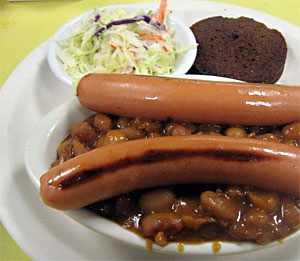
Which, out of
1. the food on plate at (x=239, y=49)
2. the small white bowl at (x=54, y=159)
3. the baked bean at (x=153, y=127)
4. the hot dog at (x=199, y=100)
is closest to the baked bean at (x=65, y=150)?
the small white bowl at (x=54, y=159)

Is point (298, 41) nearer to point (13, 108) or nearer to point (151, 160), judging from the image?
point (151, 160)

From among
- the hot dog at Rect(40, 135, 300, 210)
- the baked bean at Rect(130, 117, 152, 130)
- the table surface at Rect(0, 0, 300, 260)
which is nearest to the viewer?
the hot dog at Rect(40, 135, 300, 210)

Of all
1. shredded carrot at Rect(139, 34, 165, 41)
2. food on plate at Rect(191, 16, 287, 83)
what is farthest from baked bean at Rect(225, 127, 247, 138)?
shredded carrot at Rect(139, 34, 165, 41)

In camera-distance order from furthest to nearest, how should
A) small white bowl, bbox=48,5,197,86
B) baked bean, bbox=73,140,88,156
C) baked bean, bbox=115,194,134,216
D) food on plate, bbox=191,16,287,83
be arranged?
food on plate, bbox=191,16,287,83 → small white bowl, bbox=48,5,197,86 → baked bean, bbox=73,140,88,156 → baked bean, bbox=115,194,134,216

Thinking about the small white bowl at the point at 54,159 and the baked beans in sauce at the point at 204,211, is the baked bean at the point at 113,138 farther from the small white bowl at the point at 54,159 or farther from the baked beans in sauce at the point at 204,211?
the small white bowl at the point at 54,159

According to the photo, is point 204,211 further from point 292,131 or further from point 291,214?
point 292,131

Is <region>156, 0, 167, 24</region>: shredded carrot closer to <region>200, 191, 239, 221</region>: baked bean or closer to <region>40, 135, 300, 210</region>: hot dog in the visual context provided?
<region>40, 135, 300, 210</region>: hot dog

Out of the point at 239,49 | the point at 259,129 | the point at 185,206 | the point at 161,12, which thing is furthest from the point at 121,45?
the point at 185,206
